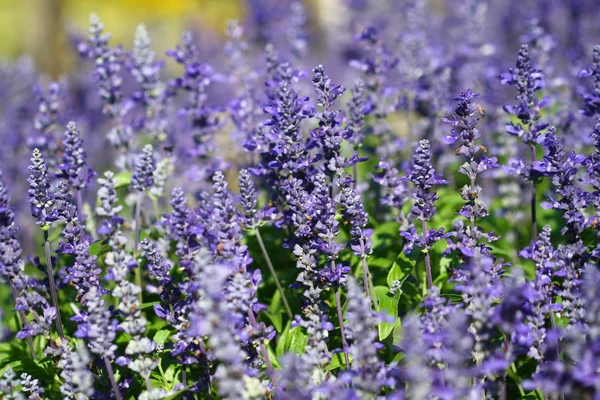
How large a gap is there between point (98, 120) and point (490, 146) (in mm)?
6697

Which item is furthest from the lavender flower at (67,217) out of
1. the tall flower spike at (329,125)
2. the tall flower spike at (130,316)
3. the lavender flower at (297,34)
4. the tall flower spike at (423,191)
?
the lavender flower at (297,34)

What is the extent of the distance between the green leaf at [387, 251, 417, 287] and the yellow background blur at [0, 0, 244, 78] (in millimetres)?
10250

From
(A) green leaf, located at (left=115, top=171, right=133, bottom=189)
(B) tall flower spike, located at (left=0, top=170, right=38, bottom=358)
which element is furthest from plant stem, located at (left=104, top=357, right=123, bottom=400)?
(A) green leaf, located at (left=115, top=171, right=133, bottom=189)

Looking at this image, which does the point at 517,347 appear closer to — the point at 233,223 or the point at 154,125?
the point at 233,223

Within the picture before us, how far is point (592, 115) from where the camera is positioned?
4.86 m

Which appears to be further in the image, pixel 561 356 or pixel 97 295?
pixel 561 356

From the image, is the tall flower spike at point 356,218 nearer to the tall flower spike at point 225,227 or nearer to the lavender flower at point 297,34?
the tall flower spike at point 225,227

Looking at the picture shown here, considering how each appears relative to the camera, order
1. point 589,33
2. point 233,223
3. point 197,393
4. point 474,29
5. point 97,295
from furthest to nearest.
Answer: point 589,33 < point 474,29 < point 197,393 < point 233,223 < point 97,295

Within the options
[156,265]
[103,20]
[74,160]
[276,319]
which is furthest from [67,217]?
[103,20]

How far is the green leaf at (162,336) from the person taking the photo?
415 cm

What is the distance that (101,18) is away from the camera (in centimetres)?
2248

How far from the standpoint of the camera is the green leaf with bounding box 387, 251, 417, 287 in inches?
172

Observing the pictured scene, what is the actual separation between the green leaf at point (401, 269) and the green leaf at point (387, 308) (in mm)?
113

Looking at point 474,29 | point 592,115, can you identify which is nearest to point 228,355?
point 592,115
